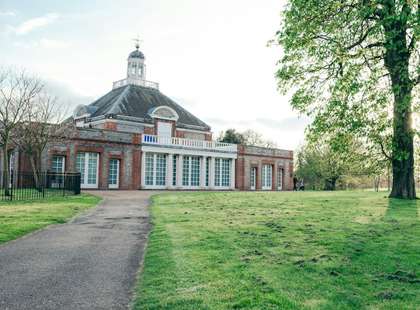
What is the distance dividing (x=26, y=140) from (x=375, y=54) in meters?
20.1

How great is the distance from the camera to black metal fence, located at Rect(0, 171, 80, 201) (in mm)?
20172

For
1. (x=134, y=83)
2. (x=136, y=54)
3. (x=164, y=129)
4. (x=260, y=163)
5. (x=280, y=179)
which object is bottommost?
(x=280, y=179)

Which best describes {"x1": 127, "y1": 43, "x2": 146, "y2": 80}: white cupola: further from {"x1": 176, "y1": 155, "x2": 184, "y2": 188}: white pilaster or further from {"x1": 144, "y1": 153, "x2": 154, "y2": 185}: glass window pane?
{"x1": 144, "y1": 153, "x2": 154, "y2": 185}: glass window pane

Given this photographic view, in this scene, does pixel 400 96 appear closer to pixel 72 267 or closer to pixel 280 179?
pixel 72 267

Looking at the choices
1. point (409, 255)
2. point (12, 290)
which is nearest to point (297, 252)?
point (409, 255)

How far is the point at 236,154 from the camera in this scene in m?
42.1

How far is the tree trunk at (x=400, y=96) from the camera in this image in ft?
40.9

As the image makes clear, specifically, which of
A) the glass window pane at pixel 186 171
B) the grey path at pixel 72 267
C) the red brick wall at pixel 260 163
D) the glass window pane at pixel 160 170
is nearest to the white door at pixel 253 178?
the red brick wall at pixel 260 163

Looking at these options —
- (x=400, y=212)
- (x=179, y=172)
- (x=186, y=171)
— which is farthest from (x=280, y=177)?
(x=400, y=212)

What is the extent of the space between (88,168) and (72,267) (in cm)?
2655

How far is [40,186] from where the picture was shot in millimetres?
23781

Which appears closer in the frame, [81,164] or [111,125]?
[81,164]

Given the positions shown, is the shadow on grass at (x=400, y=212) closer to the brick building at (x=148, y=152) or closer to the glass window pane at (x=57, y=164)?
the brick building at (x=148, y=152)

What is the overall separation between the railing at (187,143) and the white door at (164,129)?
3.32 metres
